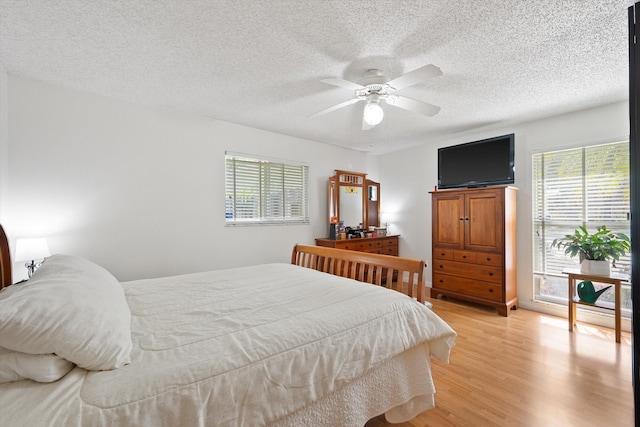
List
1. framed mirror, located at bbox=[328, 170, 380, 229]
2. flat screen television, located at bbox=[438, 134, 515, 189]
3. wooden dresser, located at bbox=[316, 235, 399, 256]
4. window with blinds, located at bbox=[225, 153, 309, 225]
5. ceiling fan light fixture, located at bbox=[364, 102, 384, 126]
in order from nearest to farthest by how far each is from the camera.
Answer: ceiling fan light fixture, located at bbox=[364, 102, 384, 126]
flat screen television, located at bbox=[438, 134, 515, 189]
window with blinds, located at bbox=[225, 153, 309, 225]
wooden dresser, located at bbox=[316, 235, 399, 256]
framed mirror, located at bbox=[328, 170, 380, 229]

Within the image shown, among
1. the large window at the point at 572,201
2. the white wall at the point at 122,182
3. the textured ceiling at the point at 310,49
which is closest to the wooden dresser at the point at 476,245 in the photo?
the large window at the point at 572,201

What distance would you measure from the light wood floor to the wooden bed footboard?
695 mm

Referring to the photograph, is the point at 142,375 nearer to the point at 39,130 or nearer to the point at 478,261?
the point at 39,130

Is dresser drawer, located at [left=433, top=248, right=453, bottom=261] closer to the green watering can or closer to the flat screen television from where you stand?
the flat screen television

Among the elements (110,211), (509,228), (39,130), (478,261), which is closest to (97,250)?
(110,211)

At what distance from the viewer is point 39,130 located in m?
2.46

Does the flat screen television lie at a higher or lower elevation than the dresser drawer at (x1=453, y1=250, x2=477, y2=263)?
higher

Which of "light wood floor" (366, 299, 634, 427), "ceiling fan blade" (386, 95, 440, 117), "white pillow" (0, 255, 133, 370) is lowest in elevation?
"light wood floor" (366, 299, 634, 427)

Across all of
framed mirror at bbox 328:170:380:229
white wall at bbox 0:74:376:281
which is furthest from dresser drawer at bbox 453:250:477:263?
white wall at bbox 0:74:376:281

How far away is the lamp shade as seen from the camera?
216cm

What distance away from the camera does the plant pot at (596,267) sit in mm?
2834

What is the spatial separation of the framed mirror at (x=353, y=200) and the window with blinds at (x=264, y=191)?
50 cm

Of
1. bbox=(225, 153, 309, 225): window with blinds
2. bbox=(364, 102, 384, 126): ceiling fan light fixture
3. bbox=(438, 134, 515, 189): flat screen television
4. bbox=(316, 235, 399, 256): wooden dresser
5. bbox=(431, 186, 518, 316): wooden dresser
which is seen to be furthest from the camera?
bbox=(316, 235, 399, 256): wooden dresser

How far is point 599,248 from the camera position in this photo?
285 cm
